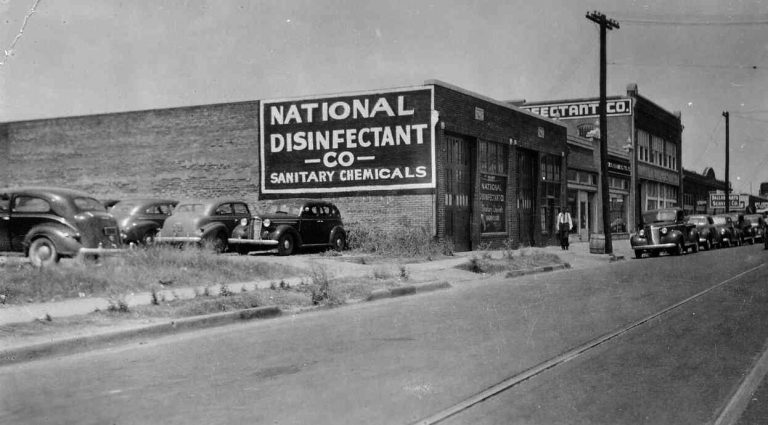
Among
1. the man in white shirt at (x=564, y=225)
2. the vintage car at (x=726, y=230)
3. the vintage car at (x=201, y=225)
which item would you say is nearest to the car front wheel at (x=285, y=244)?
the vintage car at (x=201, y=225)

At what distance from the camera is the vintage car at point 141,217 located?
21609 mm

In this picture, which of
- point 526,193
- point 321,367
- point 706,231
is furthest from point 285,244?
point 706,231

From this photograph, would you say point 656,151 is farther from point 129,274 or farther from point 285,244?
point 129,274

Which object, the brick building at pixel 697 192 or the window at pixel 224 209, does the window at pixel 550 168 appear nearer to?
the window at pixel 224 209

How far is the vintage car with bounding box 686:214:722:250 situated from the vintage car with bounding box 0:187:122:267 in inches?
1023

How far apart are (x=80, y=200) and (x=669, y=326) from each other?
498 inches

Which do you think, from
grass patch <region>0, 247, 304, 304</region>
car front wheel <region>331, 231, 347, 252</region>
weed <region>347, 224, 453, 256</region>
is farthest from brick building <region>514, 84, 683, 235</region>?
grass patch <region>0, 247, 304, 304</region>

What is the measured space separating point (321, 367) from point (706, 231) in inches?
1209

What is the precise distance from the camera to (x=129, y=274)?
43.2ft

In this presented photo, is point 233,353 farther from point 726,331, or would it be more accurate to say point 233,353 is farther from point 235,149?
point 235,149

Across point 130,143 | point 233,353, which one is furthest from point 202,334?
point 130,143

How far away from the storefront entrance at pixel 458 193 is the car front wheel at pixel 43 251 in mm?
14249

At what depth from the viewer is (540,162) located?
3503cm

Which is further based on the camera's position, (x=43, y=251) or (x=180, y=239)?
(x=180, y=239)
